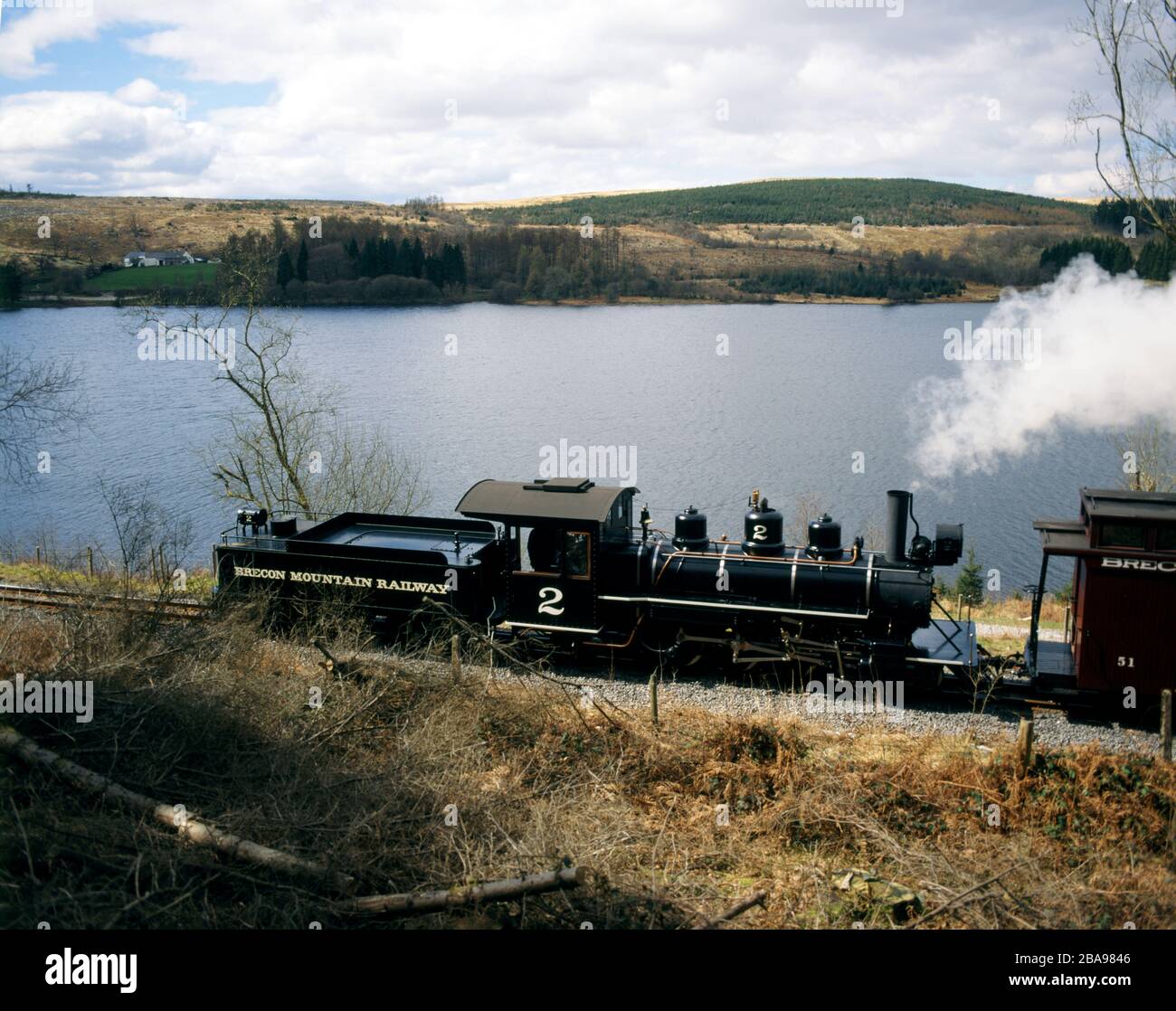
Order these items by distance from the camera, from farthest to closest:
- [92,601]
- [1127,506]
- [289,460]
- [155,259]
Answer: [155,259] < [289,460] < [1127,506] < [92,601]

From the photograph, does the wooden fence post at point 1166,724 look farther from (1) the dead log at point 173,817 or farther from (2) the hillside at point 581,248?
(2) the hillside at point 581,248

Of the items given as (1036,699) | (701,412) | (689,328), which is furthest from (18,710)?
(689,328)

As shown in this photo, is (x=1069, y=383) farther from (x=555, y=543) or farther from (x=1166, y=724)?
(x=555, y=543)

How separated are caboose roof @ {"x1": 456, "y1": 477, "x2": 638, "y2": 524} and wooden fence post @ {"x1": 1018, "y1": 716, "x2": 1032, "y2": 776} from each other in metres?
7.01

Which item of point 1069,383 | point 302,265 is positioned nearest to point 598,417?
point 1069,383

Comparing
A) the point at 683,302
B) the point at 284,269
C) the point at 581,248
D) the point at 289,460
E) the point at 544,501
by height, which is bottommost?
the point at 289,460

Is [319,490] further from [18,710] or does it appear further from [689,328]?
[689,328]

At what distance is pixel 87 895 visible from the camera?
307 inches

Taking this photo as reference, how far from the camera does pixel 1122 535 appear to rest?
45.5 ft

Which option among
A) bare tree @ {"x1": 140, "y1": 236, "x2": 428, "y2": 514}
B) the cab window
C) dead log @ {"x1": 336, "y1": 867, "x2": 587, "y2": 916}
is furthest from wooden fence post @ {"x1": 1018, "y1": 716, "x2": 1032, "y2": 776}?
bare tree @ {"x1": 140, "y1": 236, "x2": 428, "y2": 514}

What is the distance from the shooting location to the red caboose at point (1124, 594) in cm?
1368

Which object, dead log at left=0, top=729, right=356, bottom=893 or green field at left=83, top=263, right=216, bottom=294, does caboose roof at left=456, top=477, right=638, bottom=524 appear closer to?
dead log at left=0, top=729, right=356, bottom=893

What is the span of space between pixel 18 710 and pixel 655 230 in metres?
119

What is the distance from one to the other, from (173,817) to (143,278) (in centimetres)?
7411
